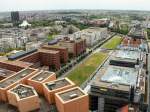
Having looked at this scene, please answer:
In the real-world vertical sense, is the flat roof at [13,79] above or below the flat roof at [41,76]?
below

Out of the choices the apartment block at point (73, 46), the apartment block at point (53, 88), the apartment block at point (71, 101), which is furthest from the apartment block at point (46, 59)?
the apartment block at point (71, 101)

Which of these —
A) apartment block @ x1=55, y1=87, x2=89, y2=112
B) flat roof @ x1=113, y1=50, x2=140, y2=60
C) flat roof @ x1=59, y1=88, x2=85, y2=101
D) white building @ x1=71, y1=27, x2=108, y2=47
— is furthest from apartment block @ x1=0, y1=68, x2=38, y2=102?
white building @ x1=71, y1=27, x2=108, y2=47

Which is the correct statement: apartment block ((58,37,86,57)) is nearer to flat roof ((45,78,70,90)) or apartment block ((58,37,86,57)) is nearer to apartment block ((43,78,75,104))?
flat roof ((45,78,70,90))

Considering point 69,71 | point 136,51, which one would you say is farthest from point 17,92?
point 136,51

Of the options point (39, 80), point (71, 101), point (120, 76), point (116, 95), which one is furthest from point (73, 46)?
point (71, 101)

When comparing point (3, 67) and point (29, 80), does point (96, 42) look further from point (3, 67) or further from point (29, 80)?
point (29, 80)

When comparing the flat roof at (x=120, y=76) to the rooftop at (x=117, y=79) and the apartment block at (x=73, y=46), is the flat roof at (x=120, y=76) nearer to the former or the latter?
the rooftop at (x=117, y=79)
